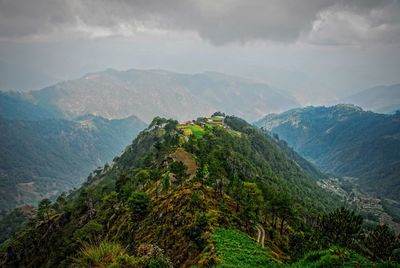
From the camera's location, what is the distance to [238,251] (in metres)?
59.5

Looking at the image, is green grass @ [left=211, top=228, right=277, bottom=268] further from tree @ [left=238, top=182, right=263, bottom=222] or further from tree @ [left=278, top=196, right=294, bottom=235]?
tree @ [left=278, top=196, right=294, bottom=235]

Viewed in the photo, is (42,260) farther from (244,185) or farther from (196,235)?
(196,235)

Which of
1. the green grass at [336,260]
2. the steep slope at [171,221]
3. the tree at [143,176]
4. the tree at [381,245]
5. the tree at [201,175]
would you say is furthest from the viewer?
the tree at [143,176]

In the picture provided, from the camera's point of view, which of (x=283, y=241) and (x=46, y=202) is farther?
(x=46, y=202)

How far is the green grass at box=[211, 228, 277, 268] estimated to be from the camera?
183ft

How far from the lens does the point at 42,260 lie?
13850 cm

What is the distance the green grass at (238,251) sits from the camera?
5588cm

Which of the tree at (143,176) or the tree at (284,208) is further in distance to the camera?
the tree at (143,176)

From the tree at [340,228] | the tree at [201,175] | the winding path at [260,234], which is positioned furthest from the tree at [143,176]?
the tree at [340,228]

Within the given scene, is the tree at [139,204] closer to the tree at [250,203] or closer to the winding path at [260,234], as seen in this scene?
the tree at [250,203]

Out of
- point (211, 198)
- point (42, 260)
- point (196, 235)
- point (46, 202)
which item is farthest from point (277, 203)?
point (46, 202)

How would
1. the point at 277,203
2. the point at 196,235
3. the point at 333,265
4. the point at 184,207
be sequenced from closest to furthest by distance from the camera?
the point at 333,265, the point at 196,235, the point at 184,207, the point at 277,203

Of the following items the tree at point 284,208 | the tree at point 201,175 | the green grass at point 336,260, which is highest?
the tree at point 201,175

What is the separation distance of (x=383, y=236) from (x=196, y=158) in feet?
240
